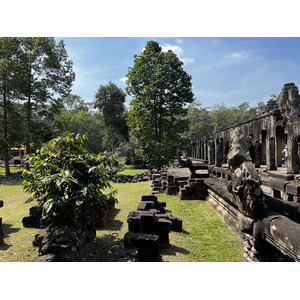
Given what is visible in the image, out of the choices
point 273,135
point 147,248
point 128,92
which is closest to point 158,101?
point 128,92

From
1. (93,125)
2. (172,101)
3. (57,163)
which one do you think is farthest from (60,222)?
(93,125)

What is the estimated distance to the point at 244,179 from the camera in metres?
3.10

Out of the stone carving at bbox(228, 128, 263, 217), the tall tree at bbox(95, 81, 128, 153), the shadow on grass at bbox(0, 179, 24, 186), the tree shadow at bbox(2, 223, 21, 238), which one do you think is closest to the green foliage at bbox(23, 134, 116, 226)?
the tree shadow at bbox(2, 223, 21, 238)

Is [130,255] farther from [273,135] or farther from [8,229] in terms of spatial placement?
[273,135]

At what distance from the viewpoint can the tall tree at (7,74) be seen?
51.5ft

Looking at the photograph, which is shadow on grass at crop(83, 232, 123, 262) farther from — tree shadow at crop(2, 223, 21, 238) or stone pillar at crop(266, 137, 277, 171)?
stone pillar at crop(266, 137, 277, 171)

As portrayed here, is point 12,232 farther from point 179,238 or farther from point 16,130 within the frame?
point 16,130

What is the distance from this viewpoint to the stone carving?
2984 millimetres

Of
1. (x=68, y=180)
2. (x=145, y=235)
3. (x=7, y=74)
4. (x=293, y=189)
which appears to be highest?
(x=7, y=74)

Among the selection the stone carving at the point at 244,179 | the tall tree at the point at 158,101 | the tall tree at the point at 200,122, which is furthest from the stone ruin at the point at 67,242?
the tall tree at the point at 200,122

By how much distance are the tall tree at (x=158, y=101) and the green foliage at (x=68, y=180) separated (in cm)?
1054

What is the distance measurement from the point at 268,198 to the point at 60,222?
12.5 feet

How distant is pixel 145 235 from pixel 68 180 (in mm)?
1752

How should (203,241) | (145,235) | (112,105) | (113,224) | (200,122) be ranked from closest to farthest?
1. (145,235)
2. (203,241)
3. (113,224)
4. (112,105)
5. (200,122)
